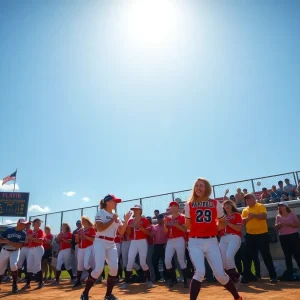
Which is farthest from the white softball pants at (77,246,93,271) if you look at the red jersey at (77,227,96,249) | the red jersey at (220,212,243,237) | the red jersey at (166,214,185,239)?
the red jersey at (220,212,243,237)

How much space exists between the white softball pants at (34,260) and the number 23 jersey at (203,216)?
774 cm

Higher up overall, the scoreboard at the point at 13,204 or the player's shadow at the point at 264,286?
the scoreboard at the point at 13,204

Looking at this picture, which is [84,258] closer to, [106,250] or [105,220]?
[106,250]

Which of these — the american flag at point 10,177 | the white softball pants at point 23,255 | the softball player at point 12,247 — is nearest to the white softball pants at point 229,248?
the softball player at point 12,247

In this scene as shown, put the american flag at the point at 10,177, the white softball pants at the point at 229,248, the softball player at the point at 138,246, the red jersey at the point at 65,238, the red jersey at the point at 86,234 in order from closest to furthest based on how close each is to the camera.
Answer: the white softball pants at the point at 229,248 → the softball player at the point at 138,246 → the red jersey at the point at 86,234 → the red jersey at the point at 65,238 → the american flag at the point at 10,177

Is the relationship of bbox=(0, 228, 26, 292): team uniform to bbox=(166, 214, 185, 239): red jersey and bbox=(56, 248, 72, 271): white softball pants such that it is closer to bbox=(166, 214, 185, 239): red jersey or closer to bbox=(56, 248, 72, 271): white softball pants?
bbox=(56, 248, 72, 271): white softball pants

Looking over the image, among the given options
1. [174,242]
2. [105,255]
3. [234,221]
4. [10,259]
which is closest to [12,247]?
[10,259]

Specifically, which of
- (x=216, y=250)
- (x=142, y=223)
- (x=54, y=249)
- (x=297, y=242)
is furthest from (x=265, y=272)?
(x=54, y=249)

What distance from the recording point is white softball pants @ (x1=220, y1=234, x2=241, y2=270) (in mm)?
7152

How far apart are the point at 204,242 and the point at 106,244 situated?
2.47 m

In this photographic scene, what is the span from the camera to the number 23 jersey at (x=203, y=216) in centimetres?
482

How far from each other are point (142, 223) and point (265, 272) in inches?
182

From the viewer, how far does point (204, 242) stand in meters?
4.73

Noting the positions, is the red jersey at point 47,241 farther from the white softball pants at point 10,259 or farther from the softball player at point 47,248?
→ the white softball pants at point 10,259
